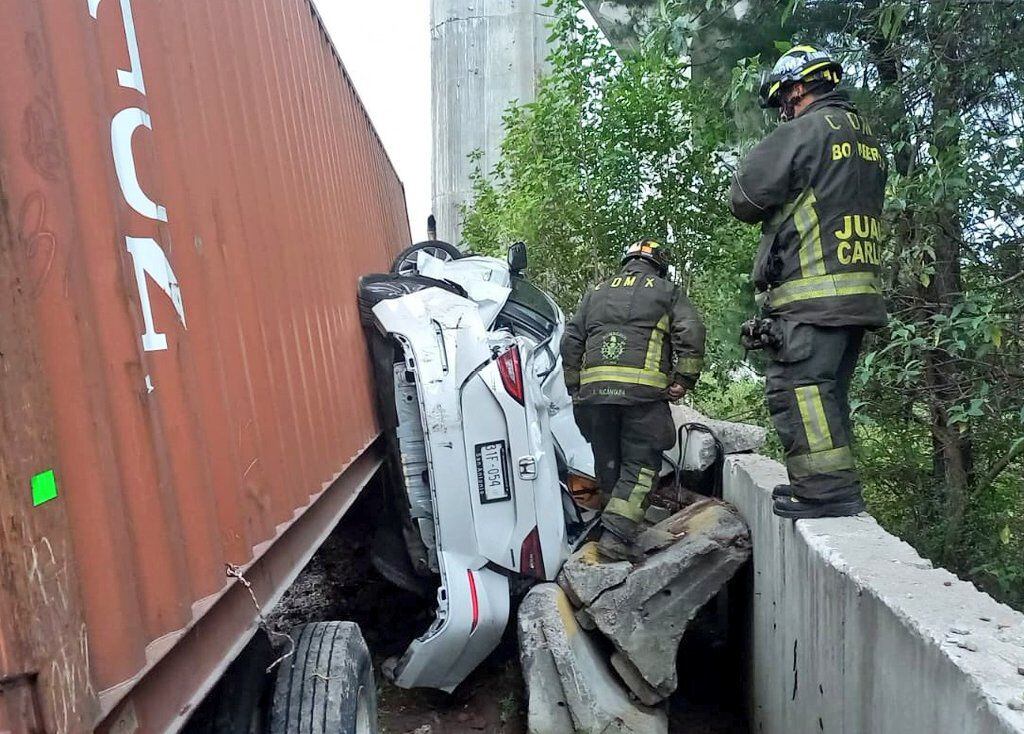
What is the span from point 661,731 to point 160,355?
3165 mm

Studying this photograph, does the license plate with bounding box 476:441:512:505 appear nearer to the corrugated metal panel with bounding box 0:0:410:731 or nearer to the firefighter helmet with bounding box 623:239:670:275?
the corrugated metal panel with bounding box 0:0:410:731

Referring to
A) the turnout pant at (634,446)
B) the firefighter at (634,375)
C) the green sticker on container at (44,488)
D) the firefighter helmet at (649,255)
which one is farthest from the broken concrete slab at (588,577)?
the green sticker on container at (44,488)

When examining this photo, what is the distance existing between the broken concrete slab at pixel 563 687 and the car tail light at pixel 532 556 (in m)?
0.18

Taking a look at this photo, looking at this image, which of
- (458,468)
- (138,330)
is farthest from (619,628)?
(138,330)

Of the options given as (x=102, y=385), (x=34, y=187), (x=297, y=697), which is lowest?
(x=297, y=697)

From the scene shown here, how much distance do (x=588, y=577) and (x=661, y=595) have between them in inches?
14.4

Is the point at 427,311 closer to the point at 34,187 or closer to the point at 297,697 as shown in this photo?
the point at 297,697

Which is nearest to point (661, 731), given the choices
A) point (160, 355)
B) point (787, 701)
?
point (787, 701)

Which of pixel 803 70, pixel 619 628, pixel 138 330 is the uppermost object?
pixel 803 70

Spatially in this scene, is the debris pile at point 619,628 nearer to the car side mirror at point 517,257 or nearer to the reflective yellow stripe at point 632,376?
the reflective yellow stripe at point 632,376

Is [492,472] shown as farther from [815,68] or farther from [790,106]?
[815,68]

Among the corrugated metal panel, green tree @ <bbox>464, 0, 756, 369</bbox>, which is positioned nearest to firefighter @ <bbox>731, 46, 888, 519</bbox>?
the corrugated metal panel

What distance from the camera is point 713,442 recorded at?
4.89 m

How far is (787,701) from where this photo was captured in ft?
10.3
